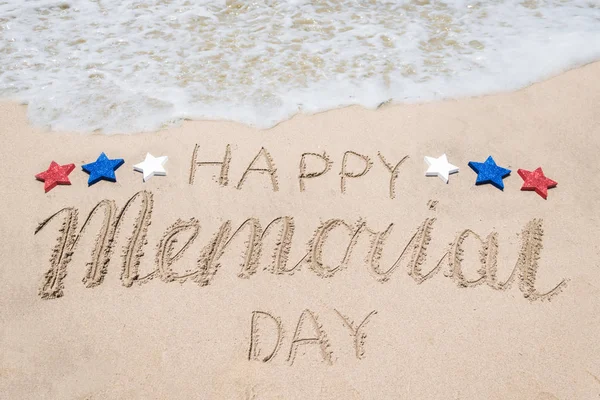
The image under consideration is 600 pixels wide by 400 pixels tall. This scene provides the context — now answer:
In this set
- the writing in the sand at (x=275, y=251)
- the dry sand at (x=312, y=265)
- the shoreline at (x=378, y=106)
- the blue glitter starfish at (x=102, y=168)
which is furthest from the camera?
the shoreline at (x=378, y=106)

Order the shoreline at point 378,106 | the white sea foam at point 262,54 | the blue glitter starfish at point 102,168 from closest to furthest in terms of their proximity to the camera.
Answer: the blue glitter starfish at point 102,168 < the shoreline at point 378,106 < the white sea foam at point 262,54

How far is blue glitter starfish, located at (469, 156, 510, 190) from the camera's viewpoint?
3.82 metres

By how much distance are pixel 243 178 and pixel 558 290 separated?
7.77 feet

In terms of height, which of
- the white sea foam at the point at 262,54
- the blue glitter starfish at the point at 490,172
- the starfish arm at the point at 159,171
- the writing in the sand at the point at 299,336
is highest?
the white sea foam at the point at 262,54

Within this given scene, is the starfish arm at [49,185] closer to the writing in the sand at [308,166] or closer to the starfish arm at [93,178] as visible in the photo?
the starfish arm at [93,178]

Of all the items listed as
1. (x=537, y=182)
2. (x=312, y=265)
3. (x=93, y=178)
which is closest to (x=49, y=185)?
(x=93, y=178)

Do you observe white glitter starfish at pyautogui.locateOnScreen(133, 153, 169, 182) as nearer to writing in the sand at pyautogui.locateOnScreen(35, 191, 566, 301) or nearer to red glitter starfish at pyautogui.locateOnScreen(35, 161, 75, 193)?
writing in the sand at pyautogui.locateOnScreen(35, 191, 566, 301)

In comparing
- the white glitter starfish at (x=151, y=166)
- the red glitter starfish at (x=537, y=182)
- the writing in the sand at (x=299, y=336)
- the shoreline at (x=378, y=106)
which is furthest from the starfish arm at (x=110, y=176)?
the red glitter starfish at (x=537, y=182)

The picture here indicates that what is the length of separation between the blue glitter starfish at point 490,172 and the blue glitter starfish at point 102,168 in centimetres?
282

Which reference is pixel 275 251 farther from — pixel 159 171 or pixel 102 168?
pixel 102 168

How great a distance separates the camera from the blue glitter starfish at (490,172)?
3.82m

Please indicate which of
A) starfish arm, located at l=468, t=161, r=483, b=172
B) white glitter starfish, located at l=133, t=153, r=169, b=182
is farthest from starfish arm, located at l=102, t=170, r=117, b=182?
starfish arm, located at l=468, t=161, r=483, b=172

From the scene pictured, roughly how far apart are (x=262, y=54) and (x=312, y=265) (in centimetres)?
264

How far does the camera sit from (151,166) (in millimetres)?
3943
